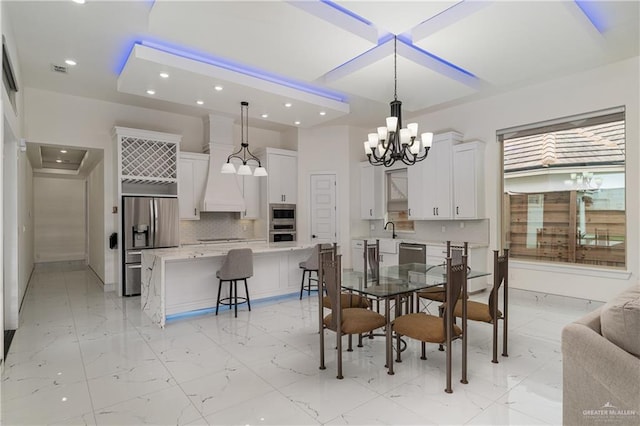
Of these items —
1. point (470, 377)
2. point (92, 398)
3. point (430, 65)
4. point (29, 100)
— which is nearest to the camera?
point (92, 398)

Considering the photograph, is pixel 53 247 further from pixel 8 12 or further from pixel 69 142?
pixel 8 12

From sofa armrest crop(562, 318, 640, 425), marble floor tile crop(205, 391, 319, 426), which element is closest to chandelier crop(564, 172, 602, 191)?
sofa armrest crop(562, 318, 640, 425)

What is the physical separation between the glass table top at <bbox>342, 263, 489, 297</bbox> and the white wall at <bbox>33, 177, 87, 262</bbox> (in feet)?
28.9

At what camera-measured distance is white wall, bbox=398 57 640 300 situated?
14.0 feet

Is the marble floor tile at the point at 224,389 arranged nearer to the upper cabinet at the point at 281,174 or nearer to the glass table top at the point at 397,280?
the glass table top at the point at 397,280

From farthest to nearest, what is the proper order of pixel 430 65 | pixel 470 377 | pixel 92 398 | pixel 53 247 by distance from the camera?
pixel 53 247 < pixel 430 65 < pixel 470 377 < pixel 92 398

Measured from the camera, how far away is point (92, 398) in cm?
244

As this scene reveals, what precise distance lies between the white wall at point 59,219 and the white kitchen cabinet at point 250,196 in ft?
17.1

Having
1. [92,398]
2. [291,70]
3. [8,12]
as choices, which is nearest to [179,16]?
[291,70]

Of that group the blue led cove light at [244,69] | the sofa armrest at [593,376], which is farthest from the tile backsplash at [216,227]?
the sofa armrest at [593,376]

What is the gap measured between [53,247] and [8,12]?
7.37 m

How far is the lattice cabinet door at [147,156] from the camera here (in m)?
5.63

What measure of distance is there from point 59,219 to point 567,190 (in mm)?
11101

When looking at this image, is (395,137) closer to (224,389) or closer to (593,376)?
(593,376)
